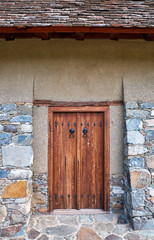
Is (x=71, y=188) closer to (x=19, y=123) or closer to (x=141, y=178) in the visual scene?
(x=141, y=178)

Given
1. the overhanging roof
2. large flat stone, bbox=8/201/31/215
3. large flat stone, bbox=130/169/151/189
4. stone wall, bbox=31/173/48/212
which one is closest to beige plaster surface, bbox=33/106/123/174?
stone wall, bbox=31/173/48/212

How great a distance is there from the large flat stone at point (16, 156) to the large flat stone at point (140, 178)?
1767mm

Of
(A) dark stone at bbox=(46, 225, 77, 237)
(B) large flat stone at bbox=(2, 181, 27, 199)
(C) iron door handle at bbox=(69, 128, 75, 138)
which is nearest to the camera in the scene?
(A) dark stone at bbox=(46, 225, 77, 237)

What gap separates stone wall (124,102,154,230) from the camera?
2945mm

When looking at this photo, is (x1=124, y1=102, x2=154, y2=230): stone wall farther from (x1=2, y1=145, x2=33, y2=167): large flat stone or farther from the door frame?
(x1=2, y1=145, x2=33, y2=167): large flat stone

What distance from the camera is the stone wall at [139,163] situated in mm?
2945

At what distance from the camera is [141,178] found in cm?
298

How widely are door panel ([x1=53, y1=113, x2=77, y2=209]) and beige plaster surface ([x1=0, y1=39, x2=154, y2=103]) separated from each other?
0.45m

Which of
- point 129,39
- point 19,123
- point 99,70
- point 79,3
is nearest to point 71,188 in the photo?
point 19,123

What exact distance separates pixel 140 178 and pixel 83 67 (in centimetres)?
220

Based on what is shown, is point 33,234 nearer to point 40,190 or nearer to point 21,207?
point 21,207

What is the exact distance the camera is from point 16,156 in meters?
2.96

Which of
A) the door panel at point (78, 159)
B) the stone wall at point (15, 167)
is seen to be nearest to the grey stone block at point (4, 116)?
the stone wall at point (15, 167)

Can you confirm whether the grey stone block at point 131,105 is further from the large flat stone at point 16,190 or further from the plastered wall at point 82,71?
the large flat stone at point 16,190
